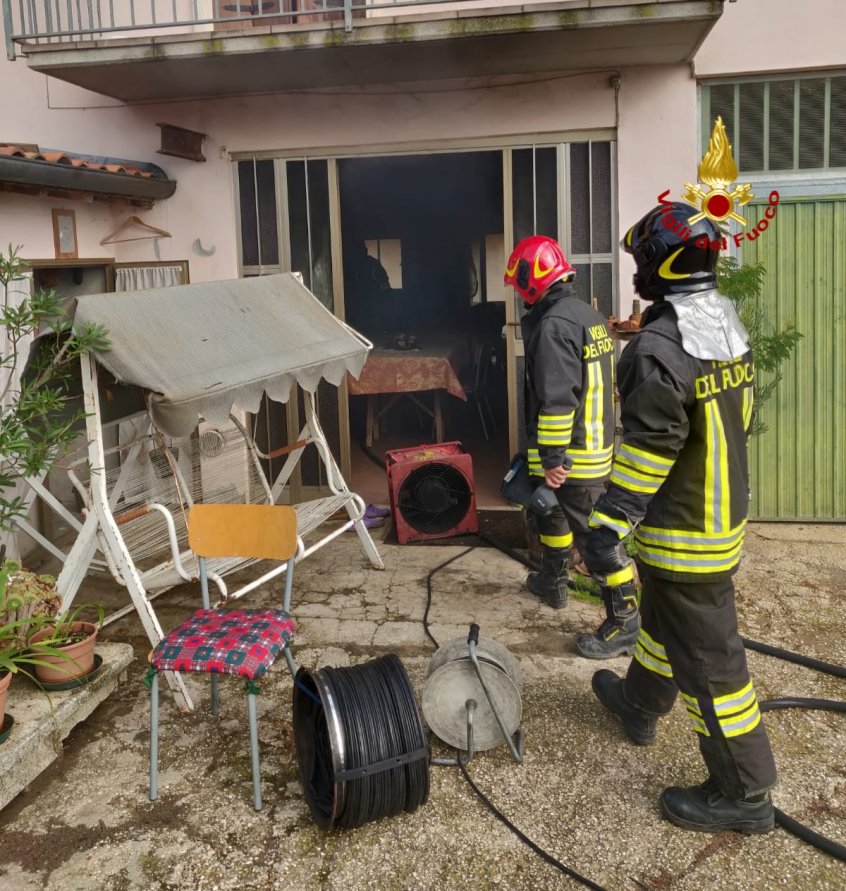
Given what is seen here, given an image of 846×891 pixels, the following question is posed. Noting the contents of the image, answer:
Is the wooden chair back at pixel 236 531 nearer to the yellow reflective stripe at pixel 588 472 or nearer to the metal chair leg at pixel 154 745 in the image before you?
the metal chair leg at pixel 154 745

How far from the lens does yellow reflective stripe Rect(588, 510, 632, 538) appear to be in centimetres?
331

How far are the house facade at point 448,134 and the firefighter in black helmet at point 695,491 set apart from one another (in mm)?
3202

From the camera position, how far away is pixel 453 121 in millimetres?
7141

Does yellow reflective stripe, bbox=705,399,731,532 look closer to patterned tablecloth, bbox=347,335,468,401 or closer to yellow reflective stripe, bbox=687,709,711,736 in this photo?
yellow reflective stripe, bbox=687,709,711,736

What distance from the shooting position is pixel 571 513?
518 centimetres

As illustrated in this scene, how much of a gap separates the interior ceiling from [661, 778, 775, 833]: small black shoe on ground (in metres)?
4.75

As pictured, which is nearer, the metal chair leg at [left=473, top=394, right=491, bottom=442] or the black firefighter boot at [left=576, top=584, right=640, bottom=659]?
the black firefighter boot at [left=576, top=584, right=640, bottom=659]

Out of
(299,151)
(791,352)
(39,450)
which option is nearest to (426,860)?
(39,450)

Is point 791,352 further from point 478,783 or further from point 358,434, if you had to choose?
point 358,434

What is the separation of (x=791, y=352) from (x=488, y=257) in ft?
29.7

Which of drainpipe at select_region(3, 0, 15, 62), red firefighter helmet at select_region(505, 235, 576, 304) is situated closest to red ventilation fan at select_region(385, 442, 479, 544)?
red firefighter helmet at select_region(505, 235, 576, 304)

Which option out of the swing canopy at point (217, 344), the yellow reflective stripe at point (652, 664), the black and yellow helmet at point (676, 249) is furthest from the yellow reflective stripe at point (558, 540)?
the black and yellow helmet at point (676, 249)

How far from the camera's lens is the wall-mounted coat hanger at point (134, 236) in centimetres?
749

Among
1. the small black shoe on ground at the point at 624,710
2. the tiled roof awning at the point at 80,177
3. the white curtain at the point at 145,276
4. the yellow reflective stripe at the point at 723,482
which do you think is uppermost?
the tiled roof awning at the point at 80,177
